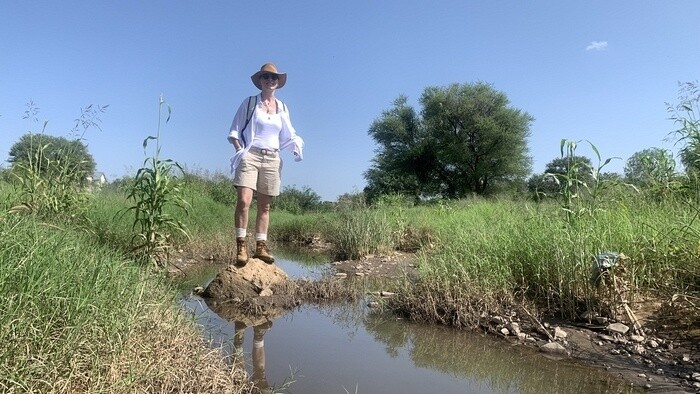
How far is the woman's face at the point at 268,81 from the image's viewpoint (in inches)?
195

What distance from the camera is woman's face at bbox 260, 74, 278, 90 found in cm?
494

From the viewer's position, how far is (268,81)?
4.96 metres

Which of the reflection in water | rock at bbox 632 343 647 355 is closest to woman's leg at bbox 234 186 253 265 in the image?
the reflection in water

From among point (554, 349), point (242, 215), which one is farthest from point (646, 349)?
point (242, 215)

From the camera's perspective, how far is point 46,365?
177 centimetres

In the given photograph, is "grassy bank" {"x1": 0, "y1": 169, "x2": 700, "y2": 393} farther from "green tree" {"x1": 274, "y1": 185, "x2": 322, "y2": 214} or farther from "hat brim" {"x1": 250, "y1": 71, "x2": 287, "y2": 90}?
"green tree" {"x1": 274, "y1": 185, "x2": 322, "y2": 214}

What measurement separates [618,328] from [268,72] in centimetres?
400

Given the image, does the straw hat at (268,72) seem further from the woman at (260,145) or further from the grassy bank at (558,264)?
the grassy bank at (558,264)

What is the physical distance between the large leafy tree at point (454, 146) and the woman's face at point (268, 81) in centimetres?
1998

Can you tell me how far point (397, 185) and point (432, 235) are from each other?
1714 centimetres

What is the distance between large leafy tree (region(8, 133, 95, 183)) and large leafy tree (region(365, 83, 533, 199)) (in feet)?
65.6

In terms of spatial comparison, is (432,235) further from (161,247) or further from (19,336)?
(19,336)

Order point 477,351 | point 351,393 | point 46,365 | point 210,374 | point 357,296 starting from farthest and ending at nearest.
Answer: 1. point 357,296
2. point 477,351
3. point 351,393
4. point 210,374
5. point 46,365

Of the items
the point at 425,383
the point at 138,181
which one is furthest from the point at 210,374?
the point at 138,181
